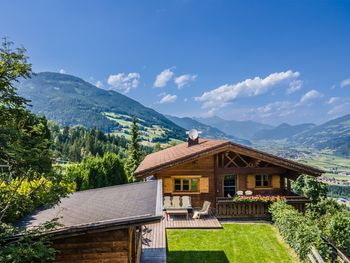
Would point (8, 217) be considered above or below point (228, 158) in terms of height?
below

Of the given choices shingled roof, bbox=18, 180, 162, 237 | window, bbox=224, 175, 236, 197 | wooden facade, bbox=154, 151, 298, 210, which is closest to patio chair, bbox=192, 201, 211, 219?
wooden facade, bbox=154, 151, 298, 210

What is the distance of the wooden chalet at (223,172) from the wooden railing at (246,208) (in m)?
0.32

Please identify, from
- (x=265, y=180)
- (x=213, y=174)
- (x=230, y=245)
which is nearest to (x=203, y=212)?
(x=213, y=174)

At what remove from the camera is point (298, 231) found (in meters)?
10.9

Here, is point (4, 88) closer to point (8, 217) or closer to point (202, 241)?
point (8, 217)

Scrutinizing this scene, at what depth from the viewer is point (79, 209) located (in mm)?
8555

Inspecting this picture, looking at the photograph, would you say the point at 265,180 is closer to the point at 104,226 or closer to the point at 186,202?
the point at 186,202

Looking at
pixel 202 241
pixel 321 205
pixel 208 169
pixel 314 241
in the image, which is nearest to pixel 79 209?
pixel 202 241

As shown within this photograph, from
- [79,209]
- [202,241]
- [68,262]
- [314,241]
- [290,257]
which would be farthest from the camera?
[202,241]

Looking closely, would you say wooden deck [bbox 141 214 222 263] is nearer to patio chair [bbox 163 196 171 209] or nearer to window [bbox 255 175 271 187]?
patio chair [bbox 163 196 171 209]

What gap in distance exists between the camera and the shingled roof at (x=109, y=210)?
6536 millimetres

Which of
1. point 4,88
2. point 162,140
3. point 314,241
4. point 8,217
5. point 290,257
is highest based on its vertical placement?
point 162,140

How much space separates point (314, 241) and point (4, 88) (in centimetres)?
1026

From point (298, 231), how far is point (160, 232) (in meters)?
6.04
